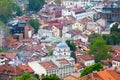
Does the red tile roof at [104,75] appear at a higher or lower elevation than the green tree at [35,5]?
higher

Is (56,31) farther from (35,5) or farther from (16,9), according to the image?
(35,5)

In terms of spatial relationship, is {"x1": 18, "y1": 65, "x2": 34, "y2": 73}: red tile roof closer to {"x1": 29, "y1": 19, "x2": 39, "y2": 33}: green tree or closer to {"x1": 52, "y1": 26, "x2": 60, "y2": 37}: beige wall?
{"x1": 52, "y1": 26, "x2": 60, "y2": 37}: beige wall

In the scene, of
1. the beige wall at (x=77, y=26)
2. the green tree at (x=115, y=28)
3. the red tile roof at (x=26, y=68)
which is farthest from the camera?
the beige wall at (x=77, y=26)

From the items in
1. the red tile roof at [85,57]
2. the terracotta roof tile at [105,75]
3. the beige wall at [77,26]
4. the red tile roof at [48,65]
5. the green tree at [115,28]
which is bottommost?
the beige wall at [77,26]

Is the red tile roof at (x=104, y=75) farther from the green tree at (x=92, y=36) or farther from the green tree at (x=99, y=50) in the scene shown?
the green tree at (x=92, y=36)

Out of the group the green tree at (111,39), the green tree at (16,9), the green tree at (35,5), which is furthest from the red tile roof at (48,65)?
the green tree at (35,5)

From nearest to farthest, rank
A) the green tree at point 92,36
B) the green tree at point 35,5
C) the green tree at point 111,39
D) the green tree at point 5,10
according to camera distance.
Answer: the green tree at point 111,39 < the green tree at point 92,36 < the green tree at point 5,10 < the green tree at point 35,5

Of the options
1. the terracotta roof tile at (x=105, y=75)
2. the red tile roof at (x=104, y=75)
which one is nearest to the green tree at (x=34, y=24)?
the red tile roof at (x=104, y=75)

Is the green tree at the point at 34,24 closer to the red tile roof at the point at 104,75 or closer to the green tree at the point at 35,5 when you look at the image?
the green tree at the point at 35,5

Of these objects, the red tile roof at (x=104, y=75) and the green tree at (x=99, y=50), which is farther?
the green tree at (x=99, y=50)

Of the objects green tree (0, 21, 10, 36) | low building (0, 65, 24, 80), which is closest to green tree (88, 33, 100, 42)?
green tree (0, 21, 10, 36)

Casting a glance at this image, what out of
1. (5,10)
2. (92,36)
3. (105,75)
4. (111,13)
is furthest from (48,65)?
(111,13)

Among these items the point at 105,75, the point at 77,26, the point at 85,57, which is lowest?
the point at 77,26
